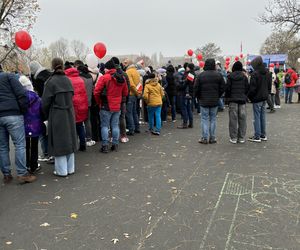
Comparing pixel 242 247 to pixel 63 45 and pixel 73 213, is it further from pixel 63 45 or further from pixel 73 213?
pixel 63 45

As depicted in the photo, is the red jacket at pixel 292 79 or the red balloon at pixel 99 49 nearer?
the red balloon at pixel 99 49

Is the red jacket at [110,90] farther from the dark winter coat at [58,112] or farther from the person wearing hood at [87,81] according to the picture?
the dark winter coat at [58,112]

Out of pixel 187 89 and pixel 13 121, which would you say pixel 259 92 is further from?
pixel 13 121

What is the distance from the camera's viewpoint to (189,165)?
608 centimetres

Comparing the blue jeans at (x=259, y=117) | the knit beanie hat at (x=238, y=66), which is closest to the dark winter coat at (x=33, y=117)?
the knit beanie hat at (x=238, y=66)

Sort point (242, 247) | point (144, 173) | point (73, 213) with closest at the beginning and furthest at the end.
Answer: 1. point (242, 247)
2. point (73, 213)
3. point (144, 173)

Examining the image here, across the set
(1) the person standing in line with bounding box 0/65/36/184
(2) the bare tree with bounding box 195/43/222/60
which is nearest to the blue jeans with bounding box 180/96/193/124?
(1) the person standing in line with bounding box 0/65/36/184

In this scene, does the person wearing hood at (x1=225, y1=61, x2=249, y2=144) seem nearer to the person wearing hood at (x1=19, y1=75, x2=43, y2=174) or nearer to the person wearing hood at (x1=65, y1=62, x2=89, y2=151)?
the person wearing hood at (x1=65, y1=62, x2=89, y2=151)

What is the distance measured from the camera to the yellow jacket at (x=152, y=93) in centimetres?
869

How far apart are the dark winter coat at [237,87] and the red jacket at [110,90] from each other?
247cm

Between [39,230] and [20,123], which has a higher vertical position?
[20,123]

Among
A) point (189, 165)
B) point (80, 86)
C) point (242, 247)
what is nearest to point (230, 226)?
point (242, 247)

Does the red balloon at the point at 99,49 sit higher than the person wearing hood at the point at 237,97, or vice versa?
the red balloon at the point at 99,49

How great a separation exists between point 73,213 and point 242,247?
2096 millimetres
